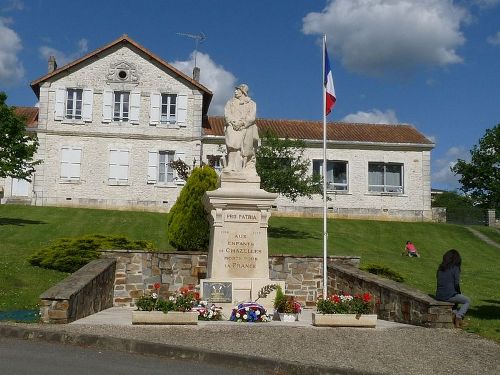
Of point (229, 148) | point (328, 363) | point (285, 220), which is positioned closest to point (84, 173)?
point (285, 220)

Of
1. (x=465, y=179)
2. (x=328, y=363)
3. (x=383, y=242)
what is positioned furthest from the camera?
(x=465, y=179)

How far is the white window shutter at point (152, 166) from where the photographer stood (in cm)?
3478

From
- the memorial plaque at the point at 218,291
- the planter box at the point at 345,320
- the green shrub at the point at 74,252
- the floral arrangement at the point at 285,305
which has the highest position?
the green shrub at the point at 74,252

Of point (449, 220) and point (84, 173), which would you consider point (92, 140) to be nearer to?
point (84, 173)

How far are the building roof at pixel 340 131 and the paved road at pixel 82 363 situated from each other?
2851cm

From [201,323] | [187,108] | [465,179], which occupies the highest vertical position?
[187,108]

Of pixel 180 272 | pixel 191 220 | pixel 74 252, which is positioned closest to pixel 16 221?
pixel 74 252

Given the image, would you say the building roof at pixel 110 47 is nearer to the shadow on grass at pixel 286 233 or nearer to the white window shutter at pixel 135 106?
the white window shutter at pixel 135 106

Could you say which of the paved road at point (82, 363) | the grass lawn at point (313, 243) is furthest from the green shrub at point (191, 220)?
the paved road at point (82, 363)

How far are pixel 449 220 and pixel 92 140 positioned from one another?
25503mm

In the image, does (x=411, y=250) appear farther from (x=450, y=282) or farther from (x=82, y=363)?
(x=82, y=363)

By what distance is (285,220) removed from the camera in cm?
3284

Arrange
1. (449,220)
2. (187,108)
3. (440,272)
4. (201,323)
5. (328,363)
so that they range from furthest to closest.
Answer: (449,220), (187,108), (440,272), (201,323), (328,363)

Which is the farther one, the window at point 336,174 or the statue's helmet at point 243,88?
the window at point 336,174
